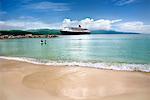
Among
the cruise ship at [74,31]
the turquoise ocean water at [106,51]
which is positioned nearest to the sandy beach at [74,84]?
the turquoise ocean water at [106,51]

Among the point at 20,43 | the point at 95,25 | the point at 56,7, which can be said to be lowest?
the point at 20,43

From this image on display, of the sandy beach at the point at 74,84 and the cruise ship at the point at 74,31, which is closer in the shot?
the sandy beach at the point at 74,84

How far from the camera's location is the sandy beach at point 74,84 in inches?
81.9

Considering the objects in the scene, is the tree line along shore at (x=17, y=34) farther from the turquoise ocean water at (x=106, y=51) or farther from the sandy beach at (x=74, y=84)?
the sandy beach at (x=74, y=84)

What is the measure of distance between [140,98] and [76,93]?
592mm

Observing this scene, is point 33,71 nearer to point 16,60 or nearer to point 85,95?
point 16,60

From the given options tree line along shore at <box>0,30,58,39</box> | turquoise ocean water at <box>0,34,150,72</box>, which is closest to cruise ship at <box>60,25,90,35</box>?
turquoise ocean water at <box>0,34,150,72</box>

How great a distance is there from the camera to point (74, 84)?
2.21m

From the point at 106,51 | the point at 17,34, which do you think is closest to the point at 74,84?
the point at 106,51

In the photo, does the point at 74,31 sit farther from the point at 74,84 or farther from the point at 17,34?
the point at 17,34

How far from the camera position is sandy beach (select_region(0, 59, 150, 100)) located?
2.08m

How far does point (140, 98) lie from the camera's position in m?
2.02

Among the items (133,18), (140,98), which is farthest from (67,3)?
(140,98)

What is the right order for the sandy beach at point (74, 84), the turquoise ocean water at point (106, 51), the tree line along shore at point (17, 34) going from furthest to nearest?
the tree line along shore at point (17, 34), the turquoise ocean water at point (106, 51), the sandy beach at point (74, 84)
